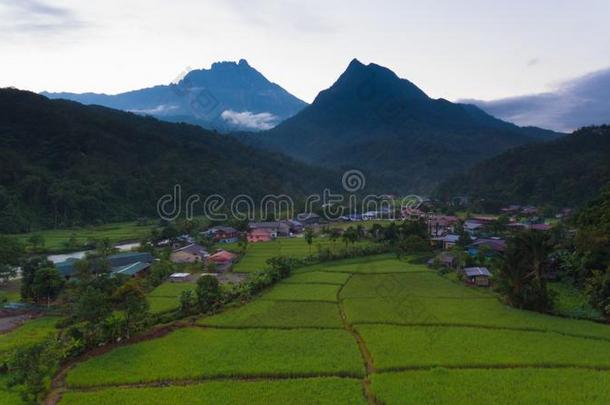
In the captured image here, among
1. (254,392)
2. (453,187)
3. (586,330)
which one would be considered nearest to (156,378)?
(254,392)

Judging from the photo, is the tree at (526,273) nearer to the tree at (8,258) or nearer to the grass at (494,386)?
the grass at (494,386)

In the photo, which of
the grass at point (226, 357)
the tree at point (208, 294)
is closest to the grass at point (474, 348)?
the grass at point (226, 357)

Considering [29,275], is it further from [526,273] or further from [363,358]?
[526,273]

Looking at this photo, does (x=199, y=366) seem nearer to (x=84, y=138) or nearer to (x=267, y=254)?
(x=267, y=254)

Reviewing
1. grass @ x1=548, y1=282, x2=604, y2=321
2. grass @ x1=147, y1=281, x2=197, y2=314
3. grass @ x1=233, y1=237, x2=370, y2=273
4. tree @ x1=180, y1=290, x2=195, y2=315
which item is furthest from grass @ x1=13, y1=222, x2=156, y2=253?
grass @ x1=548, y1=282, x2=604, y2=321

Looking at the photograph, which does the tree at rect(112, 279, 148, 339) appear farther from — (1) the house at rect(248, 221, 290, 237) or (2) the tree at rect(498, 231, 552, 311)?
(1) the house at rect(248, 221, 290, 237)

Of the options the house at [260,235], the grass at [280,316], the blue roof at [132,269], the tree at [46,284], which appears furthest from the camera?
the house at [260,235]
